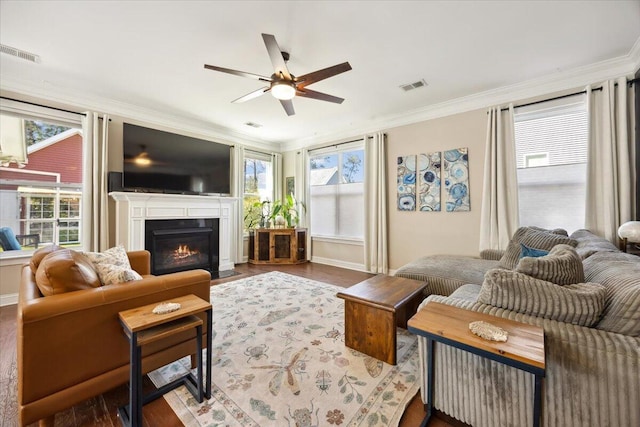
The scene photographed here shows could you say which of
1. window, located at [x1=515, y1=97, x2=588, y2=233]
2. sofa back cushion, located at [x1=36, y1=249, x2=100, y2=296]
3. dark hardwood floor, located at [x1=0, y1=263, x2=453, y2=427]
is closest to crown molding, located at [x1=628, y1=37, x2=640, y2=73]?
window, located at [x1=515, y1=97, x2=588, y2=233]

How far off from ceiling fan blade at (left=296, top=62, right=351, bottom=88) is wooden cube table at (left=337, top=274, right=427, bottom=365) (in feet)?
6.31

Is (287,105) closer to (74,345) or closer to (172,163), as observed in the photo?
(172,163)

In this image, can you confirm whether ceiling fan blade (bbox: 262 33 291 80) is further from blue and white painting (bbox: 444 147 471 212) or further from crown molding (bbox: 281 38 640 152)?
blue and white painting (bbox: 444 147 471 212)

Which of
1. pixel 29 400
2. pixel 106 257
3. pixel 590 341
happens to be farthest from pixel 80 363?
pixel 590 341

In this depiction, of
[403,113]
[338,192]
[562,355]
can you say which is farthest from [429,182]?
[562,355]

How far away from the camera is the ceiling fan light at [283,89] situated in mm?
2346

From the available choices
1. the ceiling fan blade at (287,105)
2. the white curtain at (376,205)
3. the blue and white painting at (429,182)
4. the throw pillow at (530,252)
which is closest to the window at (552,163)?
the blue and white painting at (429,182)

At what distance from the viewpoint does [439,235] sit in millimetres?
3932

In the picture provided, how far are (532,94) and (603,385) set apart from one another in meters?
3.46

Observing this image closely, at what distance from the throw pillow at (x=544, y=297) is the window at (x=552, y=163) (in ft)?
8.03

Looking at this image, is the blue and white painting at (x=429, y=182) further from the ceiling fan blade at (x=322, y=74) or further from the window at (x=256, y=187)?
the window at (x=256, y=187)

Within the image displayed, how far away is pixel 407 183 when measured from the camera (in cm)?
421

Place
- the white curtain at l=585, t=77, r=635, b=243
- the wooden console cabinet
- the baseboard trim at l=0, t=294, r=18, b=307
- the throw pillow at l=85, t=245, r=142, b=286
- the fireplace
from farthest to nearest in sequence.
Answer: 1. the wooden console cabinet
2. the fireplace
3. the baseboard trim at l=0, t=294, r=18, b=307
4. the white curtain at l=585, t=77, r=635, b=243
5. the throw pillow at l=85, t=245, r=142, b=286

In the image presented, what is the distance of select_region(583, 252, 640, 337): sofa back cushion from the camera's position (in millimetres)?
1041
